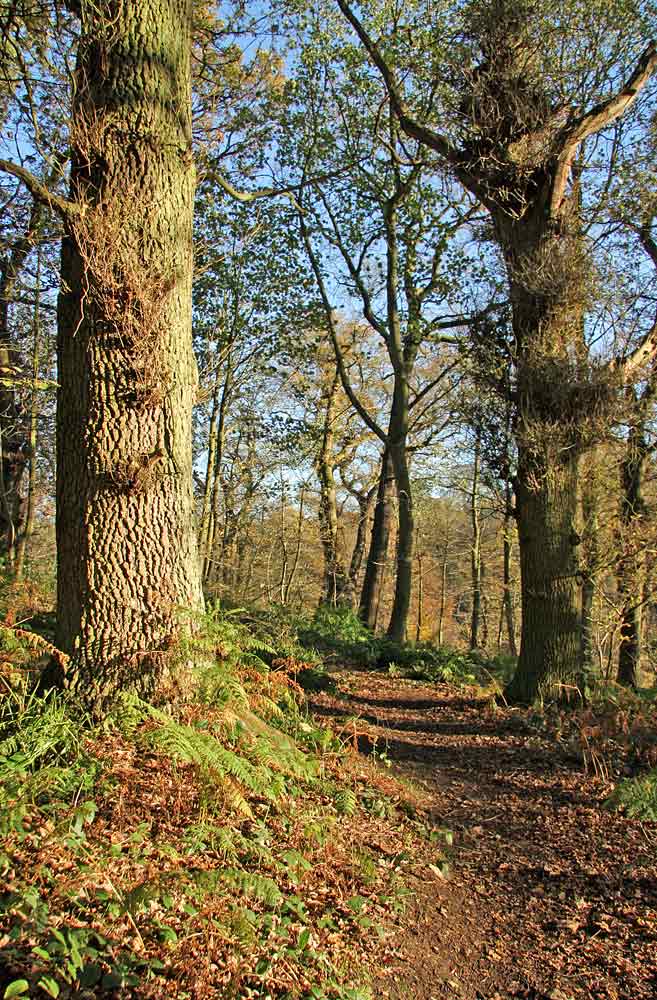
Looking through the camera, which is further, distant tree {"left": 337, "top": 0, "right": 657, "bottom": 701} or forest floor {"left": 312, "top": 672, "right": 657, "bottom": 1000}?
distant tree {"left": 337, "top": 0, "right": 657, "bottom": 701}

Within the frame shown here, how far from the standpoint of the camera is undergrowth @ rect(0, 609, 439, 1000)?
294 cm

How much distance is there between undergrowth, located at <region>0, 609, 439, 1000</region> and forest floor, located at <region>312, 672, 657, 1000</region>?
0.35 meters

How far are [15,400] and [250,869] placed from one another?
11.9m

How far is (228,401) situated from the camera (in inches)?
787

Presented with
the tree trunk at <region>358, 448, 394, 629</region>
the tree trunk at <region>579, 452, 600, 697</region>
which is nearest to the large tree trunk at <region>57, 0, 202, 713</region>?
the tree trunk at <region>579, 452, 600, 697</region>

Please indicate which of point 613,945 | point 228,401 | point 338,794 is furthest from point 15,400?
point 613,945

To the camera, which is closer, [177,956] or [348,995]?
[177,956]

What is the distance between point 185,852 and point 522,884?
254 centimetres

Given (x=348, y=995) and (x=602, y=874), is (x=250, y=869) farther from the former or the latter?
(x=602, y=874)

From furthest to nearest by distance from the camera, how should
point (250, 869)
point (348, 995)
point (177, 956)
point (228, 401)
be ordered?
1. point (228, 401)
2. point (250, 869)
3. point (348, 995)
4. point (177, 956)

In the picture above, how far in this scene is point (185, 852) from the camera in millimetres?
3729

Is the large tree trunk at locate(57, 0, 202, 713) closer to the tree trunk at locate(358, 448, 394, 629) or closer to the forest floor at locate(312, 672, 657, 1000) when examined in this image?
→ the forest floor at locate(312, 672, 657, 1000)

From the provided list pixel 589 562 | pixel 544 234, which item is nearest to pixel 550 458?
pixel 589 562

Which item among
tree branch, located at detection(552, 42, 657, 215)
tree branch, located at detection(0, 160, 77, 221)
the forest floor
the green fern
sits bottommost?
the forest floor
